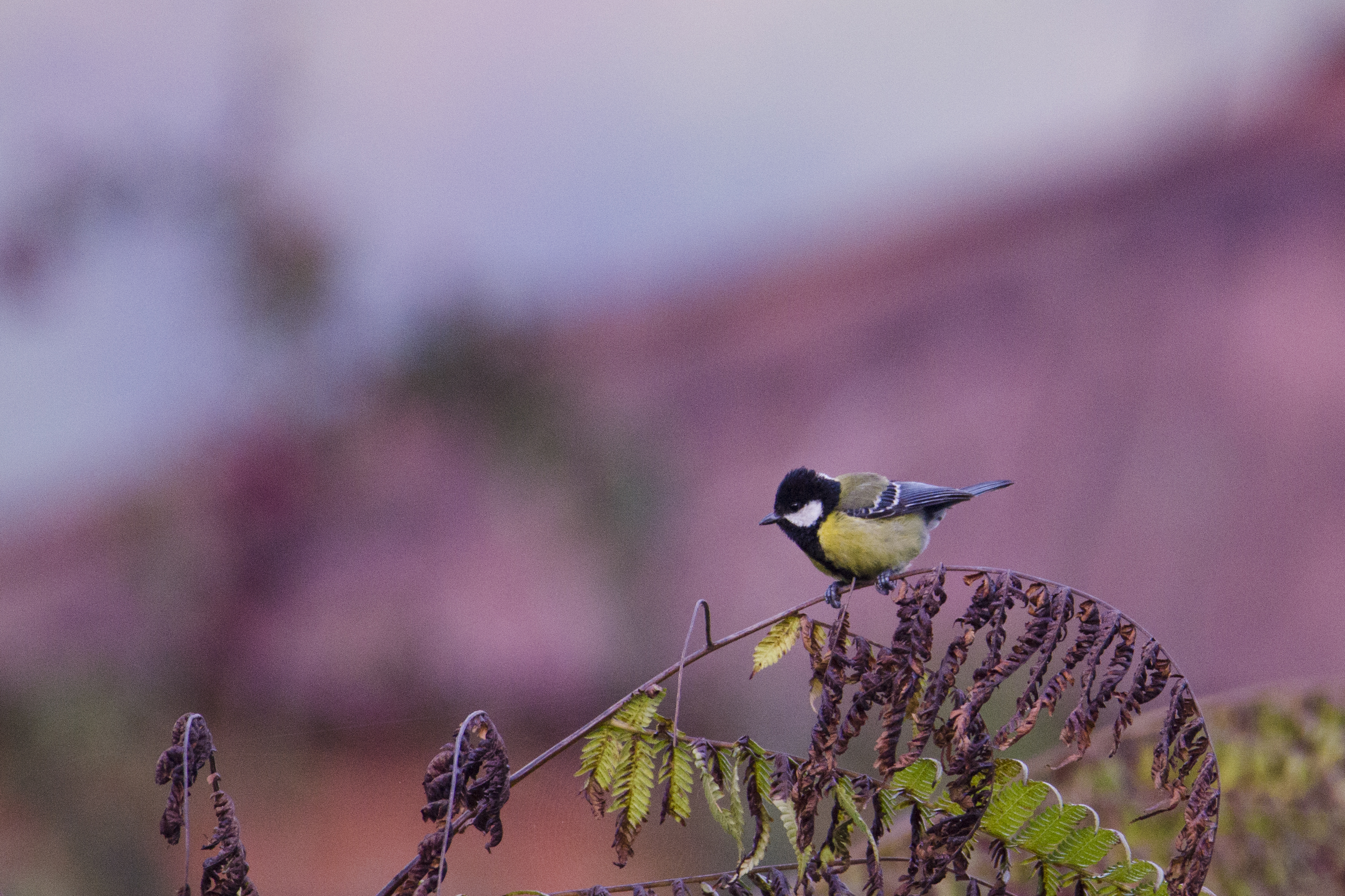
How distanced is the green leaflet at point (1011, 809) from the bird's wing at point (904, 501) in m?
1.00

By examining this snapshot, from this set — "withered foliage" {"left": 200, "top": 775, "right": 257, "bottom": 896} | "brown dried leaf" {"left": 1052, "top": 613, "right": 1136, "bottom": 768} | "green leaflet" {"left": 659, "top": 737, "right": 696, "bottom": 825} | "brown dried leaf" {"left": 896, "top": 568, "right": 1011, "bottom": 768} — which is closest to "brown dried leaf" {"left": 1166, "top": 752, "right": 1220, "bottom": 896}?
"brown dried leaf" {"left": 1052, "top": 613, "right": 1136, "bottom": 768}

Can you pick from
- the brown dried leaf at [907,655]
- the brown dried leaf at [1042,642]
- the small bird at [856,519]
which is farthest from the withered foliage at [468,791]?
the small bird at [856,519]

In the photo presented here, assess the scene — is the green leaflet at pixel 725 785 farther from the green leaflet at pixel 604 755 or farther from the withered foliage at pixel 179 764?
the withered foliage at pixel 179 764

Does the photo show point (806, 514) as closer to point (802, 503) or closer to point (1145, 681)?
point (802, 503)

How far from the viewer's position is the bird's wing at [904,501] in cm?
212

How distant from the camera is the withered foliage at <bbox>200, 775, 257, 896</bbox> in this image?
37.6 inches

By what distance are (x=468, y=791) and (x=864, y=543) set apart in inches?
47.5

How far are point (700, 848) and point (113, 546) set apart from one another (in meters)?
2.41

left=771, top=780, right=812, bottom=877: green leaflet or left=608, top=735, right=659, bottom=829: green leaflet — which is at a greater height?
left=608, top=735, right=659, bottom=829: green leaflet

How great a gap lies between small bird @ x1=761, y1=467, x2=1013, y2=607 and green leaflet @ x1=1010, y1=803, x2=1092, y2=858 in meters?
0.90

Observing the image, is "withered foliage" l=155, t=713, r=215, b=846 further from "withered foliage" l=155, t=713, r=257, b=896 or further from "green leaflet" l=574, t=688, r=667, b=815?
"green leaflet" l=574, t=688, r=667, b=815

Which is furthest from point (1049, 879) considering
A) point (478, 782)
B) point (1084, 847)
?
point (478, 782)

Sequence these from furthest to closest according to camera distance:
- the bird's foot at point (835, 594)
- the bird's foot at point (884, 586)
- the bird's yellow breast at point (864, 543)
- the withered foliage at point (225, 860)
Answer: the bird's yellow breast at point (864, 543) → the bird's foot at point (835, 594) → the bird's foot at point (884, 586) → the withered foliage at point (225, 860)

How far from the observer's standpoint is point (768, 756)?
1.08 meters
